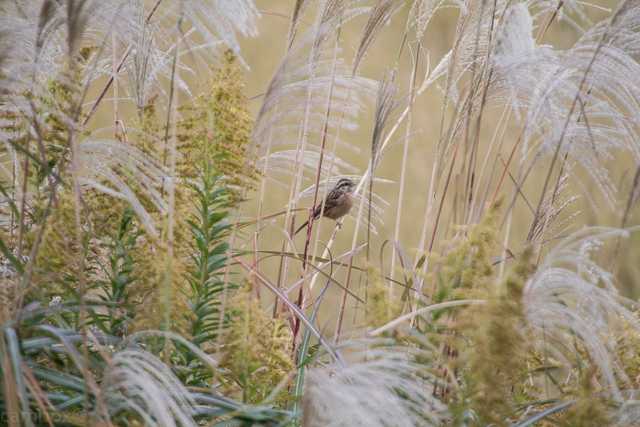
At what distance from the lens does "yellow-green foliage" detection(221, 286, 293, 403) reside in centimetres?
101

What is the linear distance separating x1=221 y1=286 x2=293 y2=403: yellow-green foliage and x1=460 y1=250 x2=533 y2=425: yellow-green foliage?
233 millimetres

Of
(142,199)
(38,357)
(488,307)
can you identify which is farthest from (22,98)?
(488,307)

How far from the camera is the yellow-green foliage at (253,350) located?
1008 mm

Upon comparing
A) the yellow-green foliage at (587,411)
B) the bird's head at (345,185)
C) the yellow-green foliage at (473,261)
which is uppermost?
the bird's head at (345,185)

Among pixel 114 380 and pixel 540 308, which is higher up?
pixel 540 308

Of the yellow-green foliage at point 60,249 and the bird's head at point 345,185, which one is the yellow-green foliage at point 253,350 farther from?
the bird's head at point 345,185

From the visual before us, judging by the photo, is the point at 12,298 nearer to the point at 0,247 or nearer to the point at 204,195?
the point at 0,247

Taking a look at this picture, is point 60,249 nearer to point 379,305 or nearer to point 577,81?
point 379,305

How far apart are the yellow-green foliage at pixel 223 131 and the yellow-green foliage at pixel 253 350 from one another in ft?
0.59

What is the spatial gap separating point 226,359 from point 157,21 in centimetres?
48

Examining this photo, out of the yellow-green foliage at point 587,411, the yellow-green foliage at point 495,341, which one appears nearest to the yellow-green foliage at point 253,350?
the yellow-green foliage at point 495,341

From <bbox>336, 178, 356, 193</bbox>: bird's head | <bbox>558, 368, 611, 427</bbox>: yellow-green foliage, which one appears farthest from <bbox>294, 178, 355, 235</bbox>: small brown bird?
<bbox>558, 368, 611, 427</bbox>: yellow-green foliage

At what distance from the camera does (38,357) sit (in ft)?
3.68

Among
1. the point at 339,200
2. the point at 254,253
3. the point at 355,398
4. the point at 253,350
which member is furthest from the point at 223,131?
the point at 339,200
